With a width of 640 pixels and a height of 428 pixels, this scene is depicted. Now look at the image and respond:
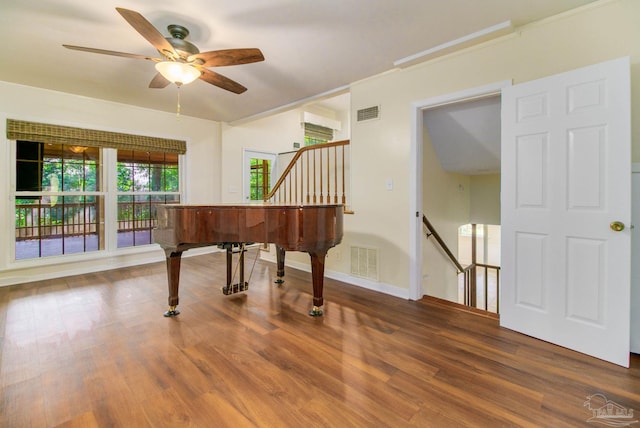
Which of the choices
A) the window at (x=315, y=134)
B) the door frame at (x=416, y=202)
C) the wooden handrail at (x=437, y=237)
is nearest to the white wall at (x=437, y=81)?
the door frame at (x=416, y=202)

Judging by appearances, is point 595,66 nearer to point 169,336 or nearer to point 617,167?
point 617,167

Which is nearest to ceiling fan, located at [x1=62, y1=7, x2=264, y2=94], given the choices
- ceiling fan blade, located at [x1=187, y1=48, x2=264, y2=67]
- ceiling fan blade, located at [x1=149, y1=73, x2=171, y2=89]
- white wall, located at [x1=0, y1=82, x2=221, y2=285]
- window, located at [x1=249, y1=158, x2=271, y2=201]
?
ceiling fan blade, located at [x1=187, y1=48, x2=264, y2=67]

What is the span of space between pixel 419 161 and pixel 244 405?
2.60 metres

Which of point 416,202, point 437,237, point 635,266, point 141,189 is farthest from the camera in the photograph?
point 141,189

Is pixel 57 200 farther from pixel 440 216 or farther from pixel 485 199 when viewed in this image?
pixel 485 199

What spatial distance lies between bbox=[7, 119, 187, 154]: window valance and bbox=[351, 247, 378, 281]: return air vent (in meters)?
3.52

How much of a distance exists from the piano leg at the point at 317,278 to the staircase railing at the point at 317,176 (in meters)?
1.36

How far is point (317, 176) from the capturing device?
4270 mm

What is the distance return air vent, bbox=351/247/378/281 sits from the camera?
3.40 m

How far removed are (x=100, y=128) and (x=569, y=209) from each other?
5478 mm

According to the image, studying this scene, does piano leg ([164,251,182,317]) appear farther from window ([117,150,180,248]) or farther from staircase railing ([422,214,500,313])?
staircase railing ([422,214,500,313])

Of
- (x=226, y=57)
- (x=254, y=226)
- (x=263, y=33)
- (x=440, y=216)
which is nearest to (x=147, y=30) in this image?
(x=226, y=57)

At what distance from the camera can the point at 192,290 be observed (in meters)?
3.34

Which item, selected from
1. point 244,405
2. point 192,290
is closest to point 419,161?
point 244,405
